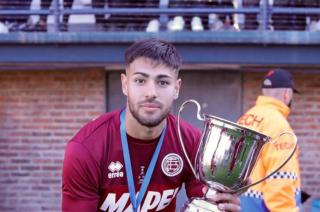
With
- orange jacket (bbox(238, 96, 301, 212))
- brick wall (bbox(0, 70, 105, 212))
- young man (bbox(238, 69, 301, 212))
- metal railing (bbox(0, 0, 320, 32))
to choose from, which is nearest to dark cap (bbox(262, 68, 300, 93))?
young man (bbox(238, 69, 301, 212))

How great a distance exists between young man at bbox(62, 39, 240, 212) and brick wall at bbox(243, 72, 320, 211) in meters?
3.98

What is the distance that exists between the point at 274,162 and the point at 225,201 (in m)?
1.52

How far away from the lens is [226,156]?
8.84ft

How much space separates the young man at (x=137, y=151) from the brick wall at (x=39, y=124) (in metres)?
3.87

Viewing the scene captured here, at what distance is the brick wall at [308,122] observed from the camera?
264 inches

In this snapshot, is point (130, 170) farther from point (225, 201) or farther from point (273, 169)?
point (273, 169)

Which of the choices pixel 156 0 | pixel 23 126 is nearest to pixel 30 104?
pixel 23 126

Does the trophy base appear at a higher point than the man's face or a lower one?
lower

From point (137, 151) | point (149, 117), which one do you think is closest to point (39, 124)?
point (137, 151)

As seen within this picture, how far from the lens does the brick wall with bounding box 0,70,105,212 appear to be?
677 centimetres

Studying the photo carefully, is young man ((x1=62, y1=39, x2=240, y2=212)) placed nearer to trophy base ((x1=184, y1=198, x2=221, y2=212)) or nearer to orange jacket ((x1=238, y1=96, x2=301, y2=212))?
trophy base ((x1=184, y1=198, x2=221, y2=212))

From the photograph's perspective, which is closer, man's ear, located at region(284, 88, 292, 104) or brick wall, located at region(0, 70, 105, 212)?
man's ear, located at region(284, 88, 292, 104)

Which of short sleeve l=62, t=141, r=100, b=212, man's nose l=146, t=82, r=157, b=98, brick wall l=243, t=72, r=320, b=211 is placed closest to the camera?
man's nose l=146, t=82, r=157, b=98

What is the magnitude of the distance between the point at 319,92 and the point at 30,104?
3218 millimetres
